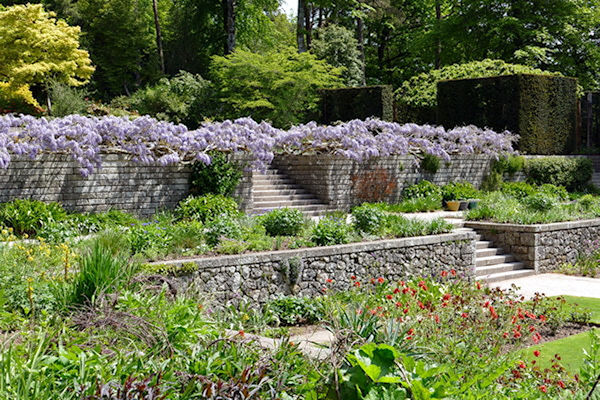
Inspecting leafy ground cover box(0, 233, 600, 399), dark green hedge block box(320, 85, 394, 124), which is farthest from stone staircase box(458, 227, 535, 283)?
dark green hedge block box(320, 85, 394, 124)

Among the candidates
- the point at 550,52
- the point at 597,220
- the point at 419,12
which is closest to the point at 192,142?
the point at 597,220

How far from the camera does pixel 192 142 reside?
1316 centimetres

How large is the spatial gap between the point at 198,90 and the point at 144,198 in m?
13.7

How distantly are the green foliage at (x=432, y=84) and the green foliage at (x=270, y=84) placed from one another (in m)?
4.15

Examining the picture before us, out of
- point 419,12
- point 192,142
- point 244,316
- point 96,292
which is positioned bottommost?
point 244,316

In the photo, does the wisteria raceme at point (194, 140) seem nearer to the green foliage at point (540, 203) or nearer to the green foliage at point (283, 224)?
the green foliage at point (283, 224)

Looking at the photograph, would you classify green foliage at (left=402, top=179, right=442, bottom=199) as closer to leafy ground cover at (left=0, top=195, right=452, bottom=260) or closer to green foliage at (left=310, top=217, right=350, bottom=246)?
leafy ground cover at (left=0, top=195, right=452, bottom=260)

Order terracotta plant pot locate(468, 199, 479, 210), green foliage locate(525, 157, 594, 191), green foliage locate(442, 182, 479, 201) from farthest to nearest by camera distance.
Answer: green foliage locate(525, 157, 594, 191) < green foliage locate(442, 182, 479, 201) < terracotta plant pot locate(468, 199, 479, 210)

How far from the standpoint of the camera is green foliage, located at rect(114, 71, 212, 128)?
971 inches

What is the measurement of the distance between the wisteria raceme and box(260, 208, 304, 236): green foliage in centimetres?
263

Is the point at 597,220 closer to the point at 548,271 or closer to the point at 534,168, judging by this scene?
the point at 548,271

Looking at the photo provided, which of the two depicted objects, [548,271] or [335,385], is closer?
[335,385]

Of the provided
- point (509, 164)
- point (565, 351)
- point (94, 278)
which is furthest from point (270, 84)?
point (94, 278)

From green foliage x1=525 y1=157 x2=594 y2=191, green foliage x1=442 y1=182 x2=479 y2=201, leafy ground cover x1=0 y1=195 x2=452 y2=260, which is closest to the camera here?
leafy ground cover x1=0 y1=195 x2=452 y2=260
